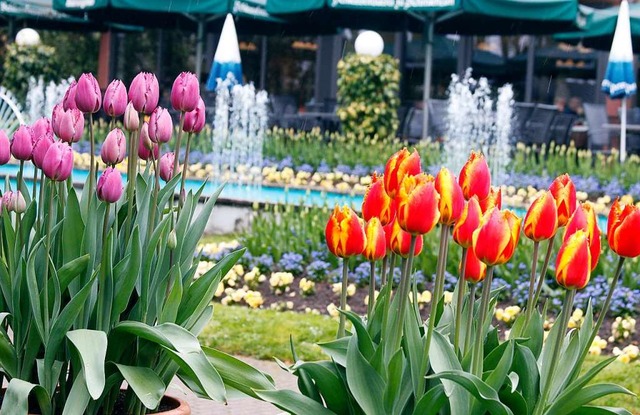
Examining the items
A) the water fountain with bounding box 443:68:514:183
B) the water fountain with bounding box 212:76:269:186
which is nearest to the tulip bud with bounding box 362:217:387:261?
the water fountain with bounding box 212:76:269:186

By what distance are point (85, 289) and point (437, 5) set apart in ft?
36.0

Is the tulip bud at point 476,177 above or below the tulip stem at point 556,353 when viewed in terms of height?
above

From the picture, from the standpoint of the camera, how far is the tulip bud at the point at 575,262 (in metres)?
2.36

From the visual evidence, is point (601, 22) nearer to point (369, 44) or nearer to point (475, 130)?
point (475, 130)

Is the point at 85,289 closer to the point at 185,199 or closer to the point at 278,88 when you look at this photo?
the point at 185,199

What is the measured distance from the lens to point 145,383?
9.43ft

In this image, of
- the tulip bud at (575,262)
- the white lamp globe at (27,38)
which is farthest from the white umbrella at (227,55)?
the tulip bud at (575,262)

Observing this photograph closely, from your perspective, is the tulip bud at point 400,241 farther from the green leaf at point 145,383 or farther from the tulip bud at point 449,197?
the green leaf at point 145,383

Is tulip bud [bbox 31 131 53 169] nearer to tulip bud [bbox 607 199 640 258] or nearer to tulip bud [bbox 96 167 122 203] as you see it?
tulip bud [bbox 96 167 122 203]

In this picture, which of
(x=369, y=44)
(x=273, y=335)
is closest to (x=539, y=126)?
(x=369, y=44)

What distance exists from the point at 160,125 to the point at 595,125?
13.1 metres

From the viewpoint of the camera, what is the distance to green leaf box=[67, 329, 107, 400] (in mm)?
2623

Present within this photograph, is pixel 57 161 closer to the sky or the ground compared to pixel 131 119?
closer to the ground

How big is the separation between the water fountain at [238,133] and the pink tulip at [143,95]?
27.7 ft
